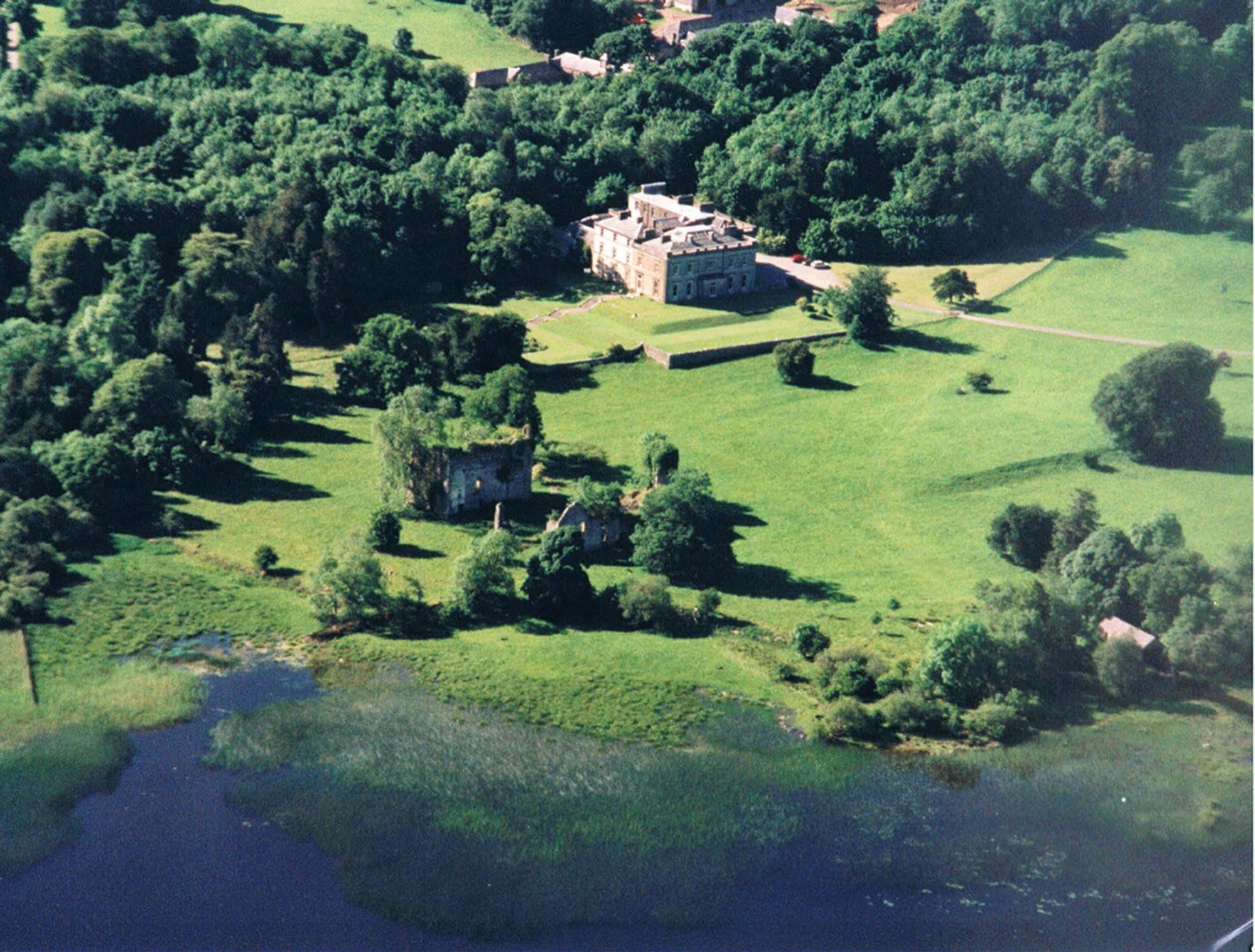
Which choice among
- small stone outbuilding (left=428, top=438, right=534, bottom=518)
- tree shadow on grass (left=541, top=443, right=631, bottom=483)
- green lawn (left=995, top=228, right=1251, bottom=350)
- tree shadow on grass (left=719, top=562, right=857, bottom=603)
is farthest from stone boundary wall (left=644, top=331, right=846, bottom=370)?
tree shadow on grass (left=719, top=562, right=857, bottom=603)

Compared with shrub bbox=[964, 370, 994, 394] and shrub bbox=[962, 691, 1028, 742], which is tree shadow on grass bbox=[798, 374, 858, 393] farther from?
shrub bbox=[962, 691, 1028, 742]

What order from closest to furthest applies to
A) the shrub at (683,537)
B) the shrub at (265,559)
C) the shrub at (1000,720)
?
the shrub at (1000,720) < the shrub at (265,559) < the shrub at (683,537)

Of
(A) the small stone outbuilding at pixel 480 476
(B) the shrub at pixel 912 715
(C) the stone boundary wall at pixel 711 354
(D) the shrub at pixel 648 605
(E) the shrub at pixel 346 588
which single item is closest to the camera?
(B) the shrub at pixel 912 715

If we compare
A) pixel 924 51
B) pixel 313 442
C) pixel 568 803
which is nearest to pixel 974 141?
pixel 924 51

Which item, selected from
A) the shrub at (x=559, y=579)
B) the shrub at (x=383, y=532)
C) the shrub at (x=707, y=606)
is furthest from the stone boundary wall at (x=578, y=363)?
the shrub at (x=707, y=606)

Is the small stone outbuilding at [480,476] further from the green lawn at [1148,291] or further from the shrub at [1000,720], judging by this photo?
the green lawn at [1148,291]
